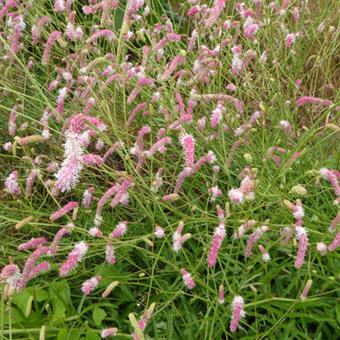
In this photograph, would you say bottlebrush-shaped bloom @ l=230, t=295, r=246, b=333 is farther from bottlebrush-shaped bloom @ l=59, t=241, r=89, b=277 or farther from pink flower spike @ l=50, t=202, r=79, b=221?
pink flower spike @ l=50, t=202, r=79, b=221

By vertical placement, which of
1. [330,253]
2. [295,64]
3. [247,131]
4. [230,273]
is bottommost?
[230,273]

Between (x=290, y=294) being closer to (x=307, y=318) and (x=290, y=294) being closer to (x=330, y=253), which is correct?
(x=307, y=318)

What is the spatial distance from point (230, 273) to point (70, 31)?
1.36 meters

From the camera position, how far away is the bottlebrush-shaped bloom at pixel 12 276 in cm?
107

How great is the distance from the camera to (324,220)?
1.47 m

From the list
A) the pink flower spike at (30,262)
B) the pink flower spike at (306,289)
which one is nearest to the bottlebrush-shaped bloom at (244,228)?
the pink flower spike at (306,289)

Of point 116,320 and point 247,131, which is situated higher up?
point 247,131

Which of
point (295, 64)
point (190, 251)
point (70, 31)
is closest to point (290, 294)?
point (190, 251)

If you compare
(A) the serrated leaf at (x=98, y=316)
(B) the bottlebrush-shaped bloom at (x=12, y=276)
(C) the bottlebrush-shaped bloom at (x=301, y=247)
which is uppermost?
(C) the bottlebrush-shaped bloom at (x=301, y=247)

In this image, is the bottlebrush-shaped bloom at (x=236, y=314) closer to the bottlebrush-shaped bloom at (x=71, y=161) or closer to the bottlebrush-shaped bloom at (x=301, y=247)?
the bottlebrush-shaped bloom at (x=301, y=247)

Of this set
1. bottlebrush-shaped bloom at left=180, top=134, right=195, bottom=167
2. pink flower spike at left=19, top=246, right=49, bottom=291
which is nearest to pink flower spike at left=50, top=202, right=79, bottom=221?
pink flower spike at left=19, top=246, right=49, bottom=291

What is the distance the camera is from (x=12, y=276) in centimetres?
111

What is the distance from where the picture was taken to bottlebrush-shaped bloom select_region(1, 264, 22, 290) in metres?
1.07

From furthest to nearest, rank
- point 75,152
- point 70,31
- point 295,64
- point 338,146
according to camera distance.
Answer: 1. point 295,64
2. point 338,146
3. point 70,31
4. point 75,152
